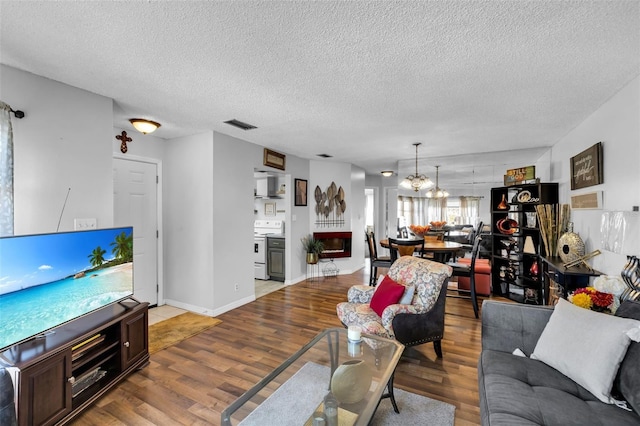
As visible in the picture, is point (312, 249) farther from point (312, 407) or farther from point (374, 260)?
point (312, 407)

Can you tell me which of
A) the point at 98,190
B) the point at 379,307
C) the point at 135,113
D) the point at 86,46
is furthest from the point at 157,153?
the point at 379,307

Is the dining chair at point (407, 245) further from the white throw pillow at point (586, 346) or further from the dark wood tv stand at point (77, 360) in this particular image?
the dark wood tv stand at point (77, 360)

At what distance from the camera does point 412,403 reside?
81.7 inches

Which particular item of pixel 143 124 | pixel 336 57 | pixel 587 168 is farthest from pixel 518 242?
pixel 143 124

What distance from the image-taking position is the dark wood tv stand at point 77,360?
1.66 meters

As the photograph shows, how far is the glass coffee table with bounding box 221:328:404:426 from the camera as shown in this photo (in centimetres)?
146

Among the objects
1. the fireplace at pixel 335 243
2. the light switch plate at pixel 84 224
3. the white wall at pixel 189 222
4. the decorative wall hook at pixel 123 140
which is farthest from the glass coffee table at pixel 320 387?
the fireplace at pixel 335 243

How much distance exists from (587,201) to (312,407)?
346 centimetres

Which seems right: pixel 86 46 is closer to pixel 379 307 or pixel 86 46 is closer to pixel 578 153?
pixel 379 307

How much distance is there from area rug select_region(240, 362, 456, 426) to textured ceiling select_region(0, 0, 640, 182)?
2099 millimetres

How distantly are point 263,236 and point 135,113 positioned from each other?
3213mm

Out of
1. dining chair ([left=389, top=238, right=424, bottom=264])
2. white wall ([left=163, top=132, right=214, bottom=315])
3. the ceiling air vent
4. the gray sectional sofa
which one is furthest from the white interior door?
the gray sectional sofa

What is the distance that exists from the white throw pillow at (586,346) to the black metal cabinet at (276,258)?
4.36 metres

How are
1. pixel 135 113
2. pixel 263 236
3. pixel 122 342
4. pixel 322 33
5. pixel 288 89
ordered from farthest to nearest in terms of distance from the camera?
1. pixel 263 236
2. pixel 135 113
3. pixel 288 89
4. pixel 122 342
5. pixel 322 33
